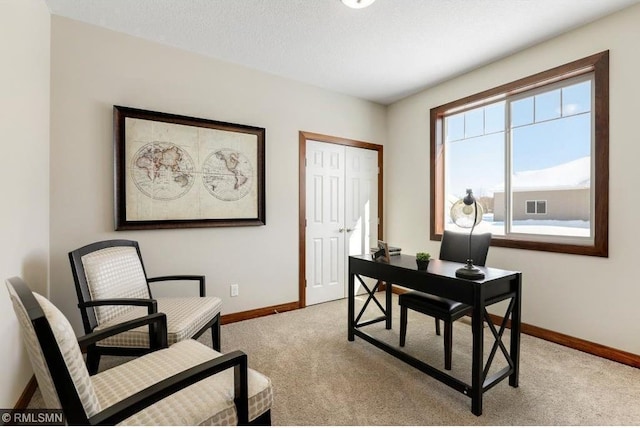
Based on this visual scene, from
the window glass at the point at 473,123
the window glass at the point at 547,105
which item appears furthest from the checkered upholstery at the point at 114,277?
the window glass at the point at 547,105

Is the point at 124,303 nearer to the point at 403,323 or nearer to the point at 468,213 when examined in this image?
the point at 403,323

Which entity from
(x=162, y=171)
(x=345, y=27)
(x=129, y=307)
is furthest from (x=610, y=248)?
(x=162, y=171)

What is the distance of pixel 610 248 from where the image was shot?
241cm

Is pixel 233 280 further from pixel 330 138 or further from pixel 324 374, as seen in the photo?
pixel 330 138

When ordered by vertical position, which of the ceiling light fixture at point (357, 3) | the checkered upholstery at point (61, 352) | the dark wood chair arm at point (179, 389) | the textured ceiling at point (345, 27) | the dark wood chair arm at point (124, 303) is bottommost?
the dark wood chair arm at point (179, 389)

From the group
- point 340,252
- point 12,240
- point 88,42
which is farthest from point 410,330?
point 88,42

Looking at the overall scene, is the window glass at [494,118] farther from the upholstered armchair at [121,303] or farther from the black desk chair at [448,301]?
the upholstered armchair at [121,303]

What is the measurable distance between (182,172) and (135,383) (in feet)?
6.50

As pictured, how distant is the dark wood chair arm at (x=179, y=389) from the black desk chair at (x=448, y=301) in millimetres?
1535

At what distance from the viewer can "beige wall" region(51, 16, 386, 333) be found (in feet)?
7.85

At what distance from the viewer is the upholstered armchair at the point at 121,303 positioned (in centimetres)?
186

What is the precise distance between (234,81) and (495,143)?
9.34 feet

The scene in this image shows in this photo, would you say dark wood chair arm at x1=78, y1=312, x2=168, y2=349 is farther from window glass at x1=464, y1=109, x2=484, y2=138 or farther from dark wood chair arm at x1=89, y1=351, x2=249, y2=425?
window glass at x1=464, y1=109, x2=484, y2=138

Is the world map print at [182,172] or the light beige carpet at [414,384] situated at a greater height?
the world map print at [182,172]
